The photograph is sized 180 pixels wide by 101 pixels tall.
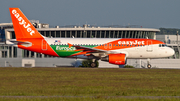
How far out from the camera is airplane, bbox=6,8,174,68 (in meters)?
36.0

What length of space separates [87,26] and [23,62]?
52.9ft

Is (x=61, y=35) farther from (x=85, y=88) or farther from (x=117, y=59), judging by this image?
(x=85, y=88)

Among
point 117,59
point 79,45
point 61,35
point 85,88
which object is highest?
point 61,35

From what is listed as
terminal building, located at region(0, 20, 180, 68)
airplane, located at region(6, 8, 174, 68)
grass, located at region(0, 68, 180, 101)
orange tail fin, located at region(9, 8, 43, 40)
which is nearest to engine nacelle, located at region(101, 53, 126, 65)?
airplane, located at region(6, 8, 174, 68)

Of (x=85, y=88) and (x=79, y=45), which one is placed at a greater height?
(x=79, y=45)

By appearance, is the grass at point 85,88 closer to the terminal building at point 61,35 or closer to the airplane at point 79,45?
the airplane at point 79,45

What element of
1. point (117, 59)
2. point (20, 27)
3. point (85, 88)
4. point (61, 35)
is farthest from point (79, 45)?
point (61, 35)

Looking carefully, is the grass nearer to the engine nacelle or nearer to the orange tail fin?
the engine nacelle

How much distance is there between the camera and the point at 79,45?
3656 centimetres

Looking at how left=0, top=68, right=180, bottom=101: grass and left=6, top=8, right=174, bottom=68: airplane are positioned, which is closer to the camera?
left=0, top=68, right=180, bottom=101: grass

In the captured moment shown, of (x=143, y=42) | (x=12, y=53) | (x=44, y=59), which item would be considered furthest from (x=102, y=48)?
(x=12, y=53)

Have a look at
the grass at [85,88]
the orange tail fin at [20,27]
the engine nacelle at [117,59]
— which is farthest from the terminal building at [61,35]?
the grass at [85,88]

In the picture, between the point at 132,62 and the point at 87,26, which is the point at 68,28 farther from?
the point at 132,62

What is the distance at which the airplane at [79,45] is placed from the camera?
36.0 m
